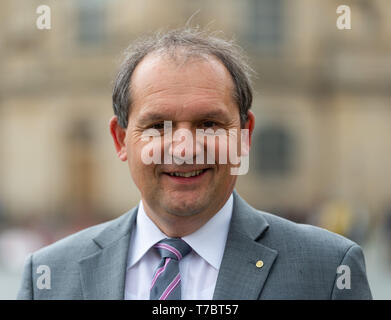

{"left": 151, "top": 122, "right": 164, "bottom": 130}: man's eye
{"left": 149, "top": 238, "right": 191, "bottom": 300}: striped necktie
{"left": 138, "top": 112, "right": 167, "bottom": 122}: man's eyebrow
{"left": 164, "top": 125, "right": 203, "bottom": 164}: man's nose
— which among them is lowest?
{"left": 149, "top": 238, "right": 191, "bottom": 300}: striped necktie

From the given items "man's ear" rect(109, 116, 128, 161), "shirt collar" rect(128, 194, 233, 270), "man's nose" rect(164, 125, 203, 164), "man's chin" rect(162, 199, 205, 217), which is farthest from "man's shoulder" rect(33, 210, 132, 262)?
"man's nose" rect(164, 125, 203, 164)

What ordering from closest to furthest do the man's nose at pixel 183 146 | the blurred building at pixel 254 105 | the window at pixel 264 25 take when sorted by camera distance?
the man's nose at pixel 183 146
the blurred building at pixel 254 105
the window at pixel 264 25

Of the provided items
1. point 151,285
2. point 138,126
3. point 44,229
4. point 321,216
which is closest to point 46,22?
point 138,126

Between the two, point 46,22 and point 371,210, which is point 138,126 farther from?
point 371,210

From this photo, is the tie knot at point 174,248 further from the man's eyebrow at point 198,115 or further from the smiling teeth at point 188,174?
the man's eyebrow at point 198,115

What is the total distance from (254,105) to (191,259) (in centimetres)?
2342

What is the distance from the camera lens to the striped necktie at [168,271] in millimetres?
2571

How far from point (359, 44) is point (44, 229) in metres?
11.9

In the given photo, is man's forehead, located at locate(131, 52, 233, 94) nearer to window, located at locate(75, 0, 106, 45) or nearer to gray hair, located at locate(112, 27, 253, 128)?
gray hair, located at locate(112, 27, 253, 128)

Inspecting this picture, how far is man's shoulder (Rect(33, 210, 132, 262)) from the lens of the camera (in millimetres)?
2814

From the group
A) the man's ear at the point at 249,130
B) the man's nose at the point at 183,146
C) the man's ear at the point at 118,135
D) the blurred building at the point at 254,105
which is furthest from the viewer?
the blurred building at the point at 254,105

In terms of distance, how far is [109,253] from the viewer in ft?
9.08

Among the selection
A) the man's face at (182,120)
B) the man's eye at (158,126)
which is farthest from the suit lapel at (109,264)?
the man's eye at (158,126)

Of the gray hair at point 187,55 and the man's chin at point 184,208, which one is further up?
the gray hair at point 187,55
